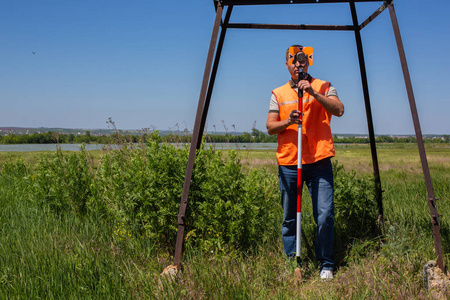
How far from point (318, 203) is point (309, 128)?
837 mm

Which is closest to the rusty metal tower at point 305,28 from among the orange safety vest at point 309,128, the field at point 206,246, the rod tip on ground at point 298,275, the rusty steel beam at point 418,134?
the rusty steel beam at point 418,134

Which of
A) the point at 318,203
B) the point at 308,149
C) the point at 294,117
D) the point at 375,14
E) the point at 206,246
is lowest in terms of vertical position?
the point at 206,246

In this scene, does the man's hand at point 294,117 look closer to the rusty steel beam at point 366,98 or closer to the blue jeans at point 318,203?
the blue jeans at point 318,203

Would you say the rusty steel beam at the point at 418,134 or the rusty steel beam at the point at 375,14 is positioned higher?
the rusty steel beam at the point at 375,14

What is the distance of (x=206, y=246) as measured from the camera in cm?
431

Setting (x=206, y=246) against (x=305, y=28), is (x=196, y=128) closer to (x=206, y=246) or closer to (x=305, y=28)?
(x=206, y=246)

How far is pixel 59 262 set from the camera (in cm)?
411

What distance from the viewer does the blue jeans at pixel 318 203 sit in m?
4.04

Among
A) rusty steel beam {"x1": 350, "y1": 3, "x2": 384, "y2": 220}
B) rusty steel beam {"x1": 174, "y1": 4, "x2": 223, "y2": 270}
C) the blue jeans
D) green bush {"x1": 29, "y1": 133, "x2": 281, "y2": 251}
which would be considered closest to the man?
the blue jeans

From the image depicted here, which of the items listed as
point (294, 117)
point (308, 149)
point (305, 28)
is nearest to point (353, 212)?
point (308, 149)

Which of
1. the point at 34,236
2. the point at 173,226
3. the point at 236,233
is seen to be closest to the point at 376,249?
the point at 236,233

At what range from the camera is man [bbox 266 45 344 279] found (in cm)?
401

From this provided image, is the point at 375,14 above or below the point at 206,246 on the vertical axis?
above

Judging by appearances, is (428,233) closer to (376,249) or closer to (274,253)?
(376,249)
